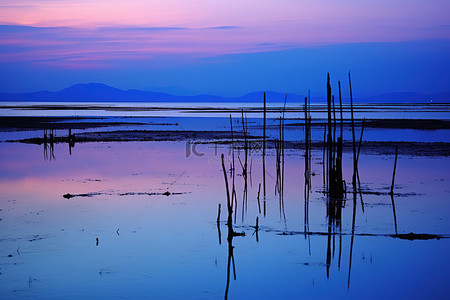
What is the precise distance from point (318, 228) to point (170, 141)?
67.6ft

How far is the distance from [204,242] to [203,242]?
0.6 inches

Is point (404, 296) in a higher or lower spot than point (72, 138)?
lower

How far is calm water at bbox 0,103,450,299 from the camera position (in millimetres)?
7336

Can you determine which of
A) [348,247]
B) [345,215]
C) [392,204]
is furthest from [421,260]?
[392,204]

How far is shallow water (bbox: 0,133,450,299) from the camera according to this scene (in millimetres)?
7340

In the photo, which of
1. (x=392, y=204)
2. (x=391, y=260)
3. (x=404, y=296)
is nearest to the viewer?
(x=404, y=296)

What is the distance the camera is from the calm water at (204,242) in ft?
24.1

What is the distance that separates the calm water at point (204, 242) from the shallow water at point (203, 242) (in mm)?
24

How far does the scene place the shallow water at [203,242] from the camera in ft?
24.1

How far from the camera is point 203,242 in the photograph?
9320 millimetres

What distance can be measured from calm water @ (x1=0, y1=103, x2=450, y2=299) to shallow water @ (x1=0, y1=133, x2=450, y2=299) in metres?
0.02

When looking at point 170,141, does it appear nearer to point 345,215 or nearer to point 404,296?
point 345,215

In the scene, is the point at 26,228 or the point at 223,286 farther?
the point at 26,228

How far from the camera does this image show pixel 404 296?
7.05 m
